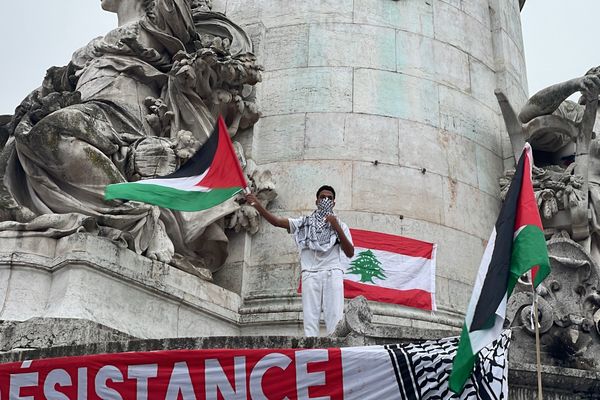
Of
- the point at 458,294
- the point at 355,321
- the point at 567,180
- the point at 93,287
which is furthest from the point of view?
the point at 567,180

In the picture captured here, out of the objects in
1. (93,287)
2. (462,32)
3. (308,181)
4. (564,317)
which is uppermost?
(462,32)

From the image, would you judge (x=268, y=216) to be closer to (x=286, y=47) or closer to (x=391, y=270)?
(x=391, y=270)

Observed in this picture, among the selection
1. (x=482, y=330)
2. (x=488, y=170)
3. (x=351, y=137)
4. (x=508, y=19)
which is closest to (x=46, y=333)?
(x=482, y=330)

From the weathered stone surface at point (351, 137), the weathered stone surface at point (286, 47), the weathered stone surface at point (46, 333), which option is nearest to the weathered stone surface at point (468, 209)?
the weathered stone surface at point (351, 137)

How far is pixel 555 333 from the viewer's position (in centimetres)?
1100

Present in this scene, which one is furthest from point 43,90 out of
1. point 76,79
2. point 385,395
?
point 385,395

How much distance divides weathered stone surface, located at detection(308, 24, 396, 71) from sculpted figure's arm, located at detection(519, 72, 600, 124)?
2.36 metres

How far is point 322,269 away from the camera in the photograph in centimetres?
1159

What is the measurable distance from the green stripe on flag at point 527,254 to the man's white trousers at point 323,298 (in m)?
2.41

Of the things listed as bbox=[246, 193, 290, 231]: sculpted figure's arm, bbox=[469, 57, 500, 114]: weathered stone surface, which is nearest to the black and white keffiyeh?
bbox=[246, 193, 290, 231]: sculpted figure's arm

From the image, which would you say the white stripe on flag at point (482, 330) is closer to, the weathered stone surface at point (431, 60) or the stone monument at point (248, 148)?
the stone monument at point (248, 148)

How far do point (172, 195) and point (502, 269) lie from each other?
4393mm

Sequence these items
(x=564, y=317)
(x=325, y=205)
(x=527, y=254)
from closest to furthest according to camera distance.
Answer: (x=527, y=254), (x=564, y=317), (x=325, y=205)

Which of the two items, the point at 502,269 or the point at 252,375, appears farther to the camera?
the point at 252,375
